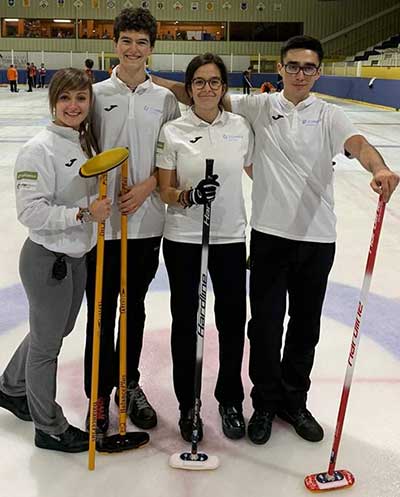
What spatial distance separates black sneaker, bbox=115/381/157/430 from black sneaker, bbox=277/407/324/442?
59 cm

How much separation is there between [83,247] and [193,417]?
863 millimetres

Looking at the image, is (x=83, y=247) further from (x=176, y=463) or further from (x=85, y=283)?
(x=176, y=463)

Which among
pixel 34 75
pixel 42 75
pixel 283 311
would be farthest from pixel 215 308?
pixel 42 75

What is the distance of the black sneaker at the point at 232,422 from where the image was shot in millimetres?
2551

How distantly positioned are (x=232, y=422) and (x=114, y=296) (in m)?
0.73

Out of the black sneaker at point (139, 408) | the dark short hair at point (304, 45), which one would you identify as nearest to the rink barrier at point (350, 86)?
the black sneaker at point (139, 408)

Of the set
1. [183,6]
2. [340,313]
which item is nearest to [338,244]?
[340,313]

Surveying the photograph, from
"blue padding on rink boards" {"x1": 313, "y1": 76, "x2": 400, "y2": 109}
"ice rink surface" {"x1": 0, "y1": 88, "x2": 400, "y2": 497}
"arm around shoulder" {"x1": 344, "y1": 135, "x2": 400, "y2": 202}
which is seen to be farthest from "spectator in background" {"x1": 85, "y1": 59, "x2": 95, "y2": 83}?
"blue padding on rink boards" {"x1": 313, "y1": 76, "x2": 400, "y2": 109}

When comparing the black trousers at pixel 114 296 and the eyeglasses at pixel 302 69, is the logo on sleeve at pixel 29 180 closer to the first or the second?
the black trousers at pixel 114 296

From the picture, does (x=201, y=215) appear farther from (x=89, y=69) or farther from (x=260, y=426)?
(x=89, y=69)

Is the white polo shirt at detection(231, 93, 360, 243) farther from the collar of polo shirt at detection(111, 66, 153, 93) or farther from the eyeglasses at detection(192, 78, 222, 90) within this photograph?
the collar of polo shirt at detection(111, 66, 153, 93)

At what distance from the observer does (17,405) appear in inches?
104

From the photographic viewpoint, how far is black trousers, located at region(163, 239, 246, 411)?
2410 mm

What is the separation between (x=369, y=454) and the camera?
8.14ft
